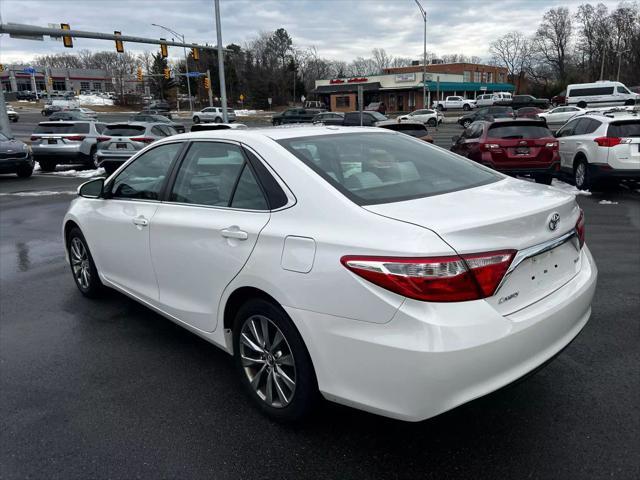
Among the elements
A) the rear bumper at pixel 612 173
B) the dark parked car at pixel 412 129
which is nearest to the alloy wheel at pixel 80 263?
the rear bumper at pixel 612 173

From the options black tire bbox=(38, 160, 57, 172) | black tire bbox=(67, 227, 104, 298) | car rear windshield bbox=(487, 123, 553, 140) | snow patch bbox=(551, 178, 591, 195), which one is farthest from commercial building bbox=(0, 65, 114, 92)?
black tire bbox=(67, 227, 104, 298)

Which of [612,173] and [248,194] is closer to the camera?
[248,194]

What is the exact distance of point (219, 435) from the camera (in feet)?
9.70

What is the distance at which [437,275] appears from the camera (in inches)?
88.7

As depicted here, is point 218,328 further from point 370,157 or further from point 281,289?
point 370,157

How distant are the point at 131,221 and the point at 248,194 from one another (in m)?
1.37

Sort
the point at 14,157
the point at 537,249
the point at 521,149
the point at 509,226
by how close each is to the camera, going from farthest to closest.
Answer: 1. the point at 14,157
2. the point at 521,149
3. the point at 537,249
4. the point at 509,226

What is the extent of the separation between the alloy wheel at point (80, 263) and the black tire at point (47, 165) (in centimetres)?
1471

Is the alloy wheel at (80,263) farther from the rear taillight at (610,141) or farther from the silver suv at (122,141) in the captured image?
the silver suv at (122,141)

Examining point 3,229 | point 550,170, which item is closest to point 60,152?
point 3,229

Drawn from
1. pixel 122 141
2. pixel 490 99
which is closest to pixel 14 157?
pixel 122 141

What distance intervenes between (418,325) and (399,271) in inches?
9.5

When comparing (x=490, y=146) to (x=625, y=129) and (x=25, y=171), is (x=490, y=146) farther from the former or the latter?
(x=25, y=171)

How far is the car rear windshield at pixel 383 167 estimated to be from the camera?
288 cm
